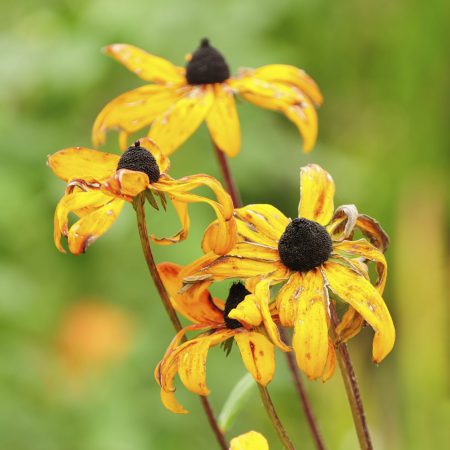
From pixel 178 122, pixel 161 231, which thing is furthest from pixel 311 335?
pixel 161 231

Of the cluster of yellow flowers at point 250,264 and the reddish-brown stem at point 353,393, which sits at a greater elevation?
the cluster of yellow flowers at point 250,264

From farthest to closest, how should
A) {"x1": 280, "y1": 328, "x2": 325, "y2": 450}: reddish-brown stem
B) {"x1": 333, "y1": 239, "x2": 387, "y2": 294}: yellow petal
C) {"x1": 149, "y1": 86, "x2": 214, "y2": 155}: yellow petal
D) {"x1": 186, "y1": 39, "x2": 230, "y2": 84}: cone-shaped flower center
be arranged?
{"x1": 186, "y1": 39, "x2": 230, "y2": 84}: cone-shaped flower center → {"x1": 149, "y1": 86, "x2": 214, "y2": 155}: yellow petal → {"x1": 280, "y1": 328, "x2": 325, "y2": 450}: reddish-brown stem → {"x1": 333, "y1": 239, "x2": 387, "y2": 294}: yellow petal

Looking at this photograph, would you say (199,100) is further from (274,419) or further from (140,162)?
(274,419)

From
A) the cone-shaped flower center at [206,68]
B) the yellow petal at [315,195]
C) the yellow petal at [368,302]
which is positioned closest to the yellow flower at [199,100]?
the cone-shaped flower center at [206,68]

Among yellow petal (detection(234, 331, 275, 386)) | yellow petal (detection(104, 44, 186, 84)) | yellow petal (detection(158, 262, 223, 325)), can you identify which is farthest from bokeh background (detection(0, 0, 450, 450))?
yellow petal (detection(234, 331, 275, 386))

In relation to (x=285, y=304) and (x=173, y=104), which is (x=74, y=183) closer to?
(x=285, y=304)

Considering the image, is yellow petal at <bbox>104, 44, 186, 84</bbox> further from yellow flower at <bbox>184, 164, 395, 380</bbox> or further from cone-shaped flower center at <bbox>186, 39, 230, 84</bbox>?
yellow flower at <bbox>184, 164, 395, 380</bbox>

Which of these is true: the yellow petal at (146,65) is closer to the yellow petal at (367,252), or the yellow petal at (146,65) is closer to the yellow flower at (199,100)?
the yellow flower at (199,100)
